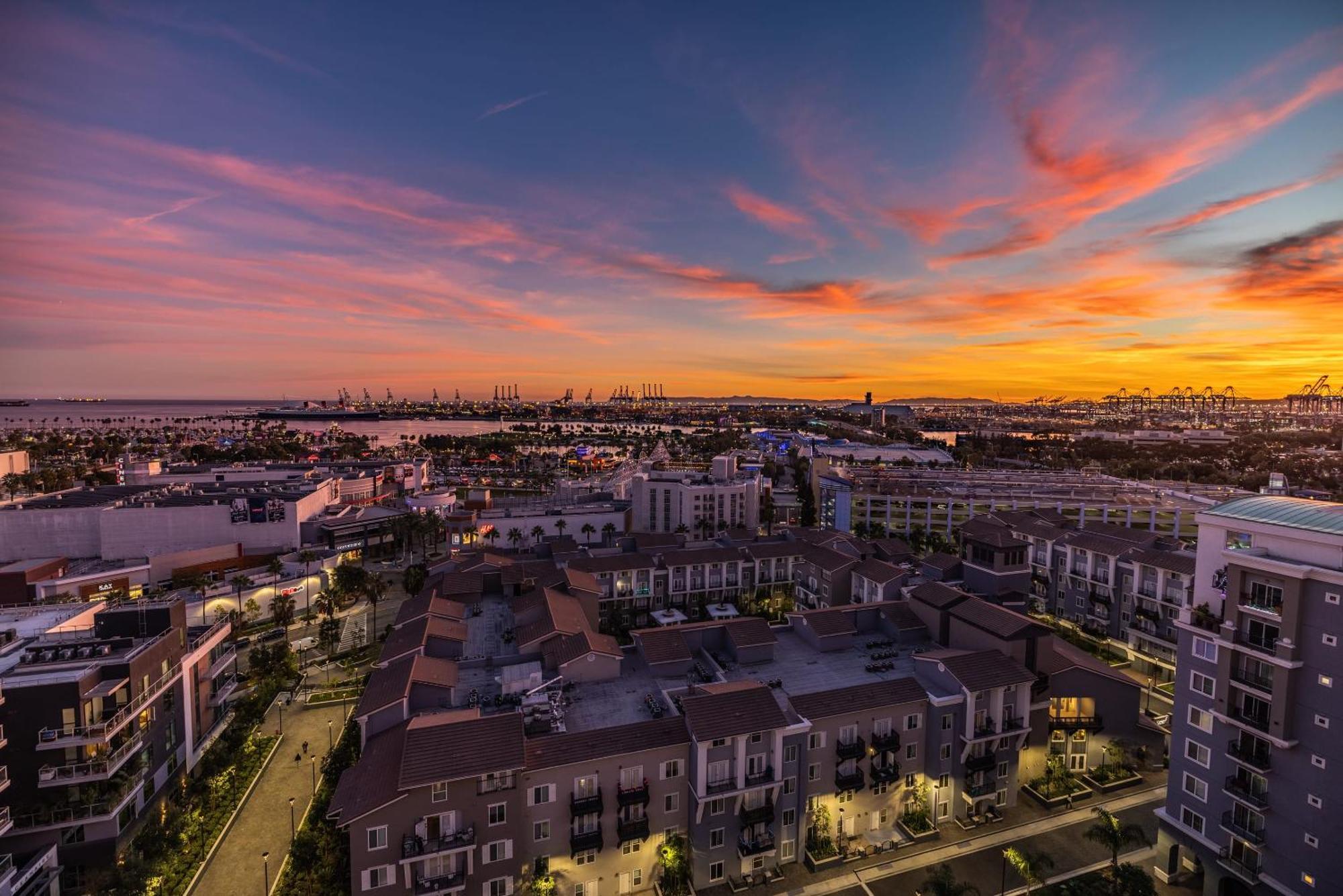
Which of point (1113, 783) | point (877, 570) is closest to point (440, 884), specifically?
point (1113, 783)

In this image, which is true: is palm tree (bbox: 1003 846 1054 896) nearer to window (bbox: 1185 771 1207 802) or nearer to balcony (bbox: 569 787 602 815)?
window (bbox: 1185 771 1207 802)

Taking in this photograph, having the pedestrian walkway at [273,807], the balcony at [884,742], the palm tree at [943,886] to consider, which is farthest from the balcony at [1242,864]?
the pedestrian walkway at [273,807]

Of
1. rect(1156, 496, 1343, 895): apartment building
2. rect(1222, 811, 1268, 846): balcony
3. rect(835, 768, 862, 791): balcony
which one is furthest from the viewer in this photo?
rect(835, 768, 862, 791): balcony

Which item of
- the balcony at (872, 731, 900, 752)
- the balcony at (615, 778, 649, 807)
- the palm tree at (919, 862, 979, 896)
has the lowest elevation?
the palm tree at (919, 862, 979, 896)

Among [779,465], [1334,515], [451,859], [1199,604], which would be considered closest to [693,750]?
[451,859]

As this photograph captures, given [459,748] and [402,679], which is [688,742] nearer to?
[459,748]

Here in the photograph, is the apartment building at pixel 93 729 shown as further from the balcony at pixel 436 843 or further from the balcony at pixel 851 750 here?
the balcony at pixel 851 750

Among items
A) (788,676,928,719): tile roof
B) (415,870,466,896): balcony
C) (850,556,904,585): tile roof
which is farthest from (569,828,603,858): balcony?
(850,556,904,585): tile roof
